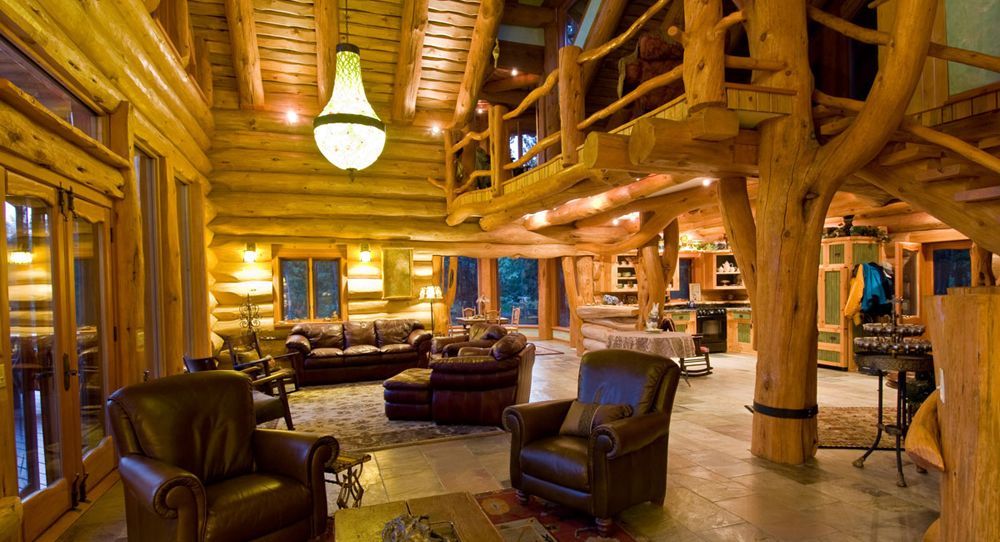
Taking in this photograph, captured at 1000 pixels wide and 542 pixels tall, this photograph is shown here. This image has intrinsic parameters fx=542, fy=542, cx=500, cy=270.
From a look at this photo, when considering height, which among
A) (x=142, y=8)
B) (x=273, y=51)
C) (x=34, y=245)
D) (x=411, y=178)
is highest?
(x=273, y=51)

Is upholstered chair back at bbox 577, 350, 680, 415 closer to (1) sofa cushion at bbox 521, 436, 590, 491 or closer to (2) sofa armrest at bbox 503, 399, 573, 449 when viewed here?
(2) sofa armrest at bbox 503, 399, 573, 449

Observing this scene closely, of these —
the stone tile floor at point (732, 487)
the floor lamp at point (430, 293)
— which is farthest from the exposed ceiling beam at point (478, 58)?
the stone tile floor at point (732, 487)

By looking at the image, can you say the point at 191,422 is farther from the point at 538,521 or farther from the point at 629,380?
the point at 629,380

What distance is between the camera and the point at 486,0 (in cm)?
806

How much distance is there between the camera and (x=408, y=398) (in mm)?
6172

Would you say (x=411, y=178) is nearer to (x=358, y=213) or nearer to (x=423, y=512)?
(x=358, y=213)

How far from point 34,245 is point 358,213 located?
20.8 ft

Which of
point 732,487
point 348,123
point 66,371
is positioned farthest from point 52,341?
point 732,487

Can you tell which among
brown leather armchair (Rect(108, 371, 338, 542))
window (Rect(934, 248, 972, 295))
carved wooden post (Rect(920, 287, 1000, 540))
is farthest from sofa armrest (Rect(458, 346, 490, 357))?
window (Rect(934, 248, 972, 295))

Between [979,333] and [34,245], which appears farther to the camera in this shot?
[34,245]

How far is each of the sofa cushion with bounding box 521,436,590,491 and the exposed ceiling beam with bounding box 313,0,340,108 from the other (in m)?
6.00

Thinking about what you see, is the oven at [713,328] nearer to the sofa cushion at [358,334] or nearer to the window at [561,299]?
the window at [561,299]

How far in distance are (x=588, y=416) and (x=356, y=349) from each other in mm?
5737

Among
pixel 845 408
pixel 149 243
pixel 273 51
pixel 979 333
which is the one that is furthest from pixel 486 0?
pixel 979 333
